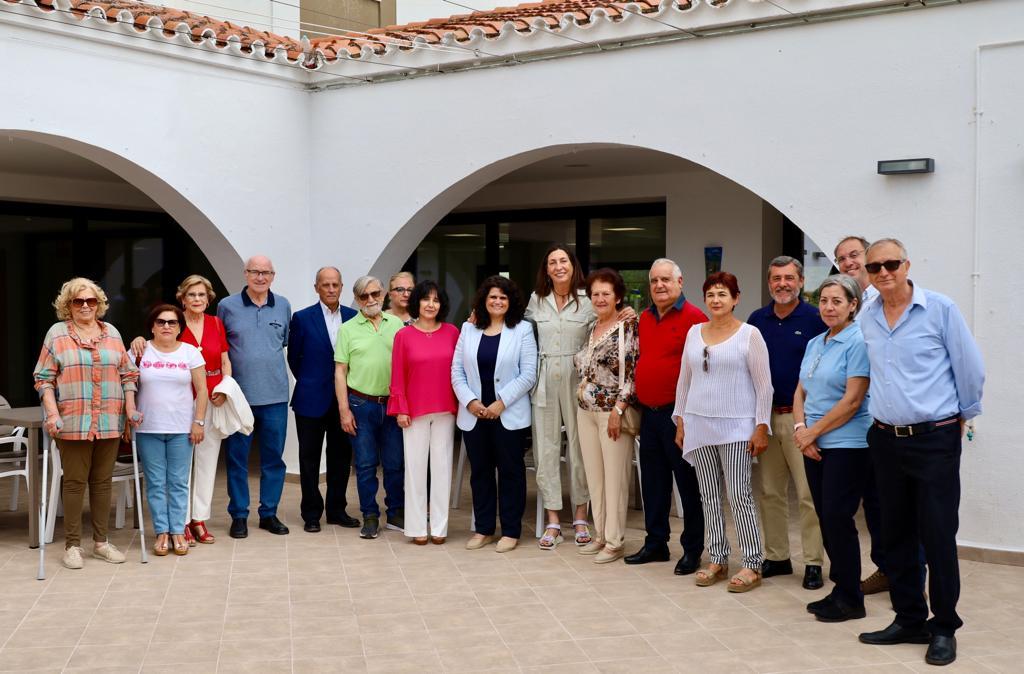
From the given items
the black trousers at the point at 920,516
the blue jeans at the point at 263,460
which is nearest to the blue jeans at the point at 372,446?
the blue jeans at the point at 263,460

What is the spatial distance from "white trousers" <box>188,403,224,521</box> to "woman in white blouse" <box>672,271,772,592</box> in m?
2.65

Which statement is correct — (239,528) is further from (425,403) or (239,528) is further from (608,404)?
(608,404)

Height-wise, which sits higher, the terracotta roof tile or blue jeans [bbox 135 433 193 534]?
the terracotta roof tile

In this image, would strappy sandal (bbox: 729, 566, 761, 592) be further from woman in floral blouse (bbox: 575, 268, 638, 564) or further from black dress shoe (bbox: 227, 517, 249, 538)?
black dress shoe (bbox: 227, 517, 249, 538)

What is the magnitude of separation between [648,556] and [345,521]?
198cm

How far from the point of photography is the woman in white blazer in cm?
575

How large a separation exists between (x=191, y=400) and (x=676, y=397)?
264 cm

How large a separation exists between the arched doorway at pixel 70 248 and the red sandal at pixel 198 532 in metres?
3.83

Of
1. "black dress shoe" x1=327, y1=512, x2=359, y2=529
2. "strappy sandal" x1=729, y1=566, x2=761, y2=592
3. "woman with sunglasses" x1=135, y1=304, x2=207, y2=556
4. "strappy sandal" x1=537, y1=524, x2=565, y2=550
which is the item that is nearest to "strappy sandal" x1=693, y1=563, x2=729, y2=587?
"strappy sandal" x1=729, y1=566, x2=761, y2=592

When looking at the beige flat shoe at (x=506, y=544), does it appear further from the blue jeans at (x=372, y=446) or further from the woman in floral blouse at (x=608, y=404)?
the blue jeans at (x=372, y=446)

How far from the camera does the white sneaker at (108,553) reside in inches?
221

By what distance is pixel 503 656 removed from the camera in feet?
13.7

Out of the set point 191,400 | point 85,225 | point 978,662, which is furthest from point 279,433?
point 85,225

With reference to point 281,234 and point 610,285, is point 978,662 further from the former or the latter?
point 281,234
